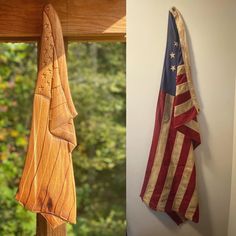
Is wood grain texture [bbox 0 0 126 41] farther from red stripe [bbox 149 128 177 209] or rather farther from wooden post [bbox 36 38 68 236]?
red stripe [bbox 149 128 177 209]

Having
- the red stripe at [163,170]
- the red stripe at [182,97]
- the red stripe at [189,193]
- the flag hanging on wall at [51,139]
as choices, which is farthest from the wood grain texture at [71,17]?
the red stripe at [189,193]

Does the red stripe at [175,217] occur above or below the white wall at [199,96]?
below

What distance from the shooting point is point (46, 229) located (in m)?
1.21

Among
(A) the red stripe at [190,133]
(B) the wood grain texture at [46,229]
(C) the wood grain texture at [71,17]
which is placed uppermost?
(C) the wood grain texture at [71,17]

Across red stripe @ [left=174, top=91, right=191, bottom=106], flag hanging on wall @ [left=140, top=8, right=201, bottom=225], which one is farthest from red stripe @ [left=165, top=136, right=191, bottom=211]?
red stripe @ [left=174, top=91, right=191, bottom=106]

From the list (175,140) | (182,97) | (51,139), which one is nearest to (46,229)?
(51,139)

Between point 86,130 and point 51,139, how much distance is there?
1.56 m

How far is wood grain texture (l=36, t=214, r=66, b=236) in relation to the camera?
1.21 m

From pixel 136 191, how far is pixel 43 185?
1.09ft

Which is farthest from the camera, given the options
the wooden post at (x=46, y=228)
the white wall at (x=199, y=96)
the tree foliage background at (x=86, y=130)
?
the tree foliage background at (x=86, y=130)

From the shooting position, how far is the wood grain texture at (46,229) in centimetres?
121

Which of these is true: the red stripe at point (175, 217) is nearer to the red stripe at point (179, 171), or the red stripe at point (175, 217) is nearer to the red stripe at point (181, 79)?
the red stripe at point (179, 171)

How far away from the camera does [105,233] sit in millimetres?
2678

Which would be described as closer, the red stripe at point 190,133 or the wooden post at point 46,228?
the red stripe at point 190,133
